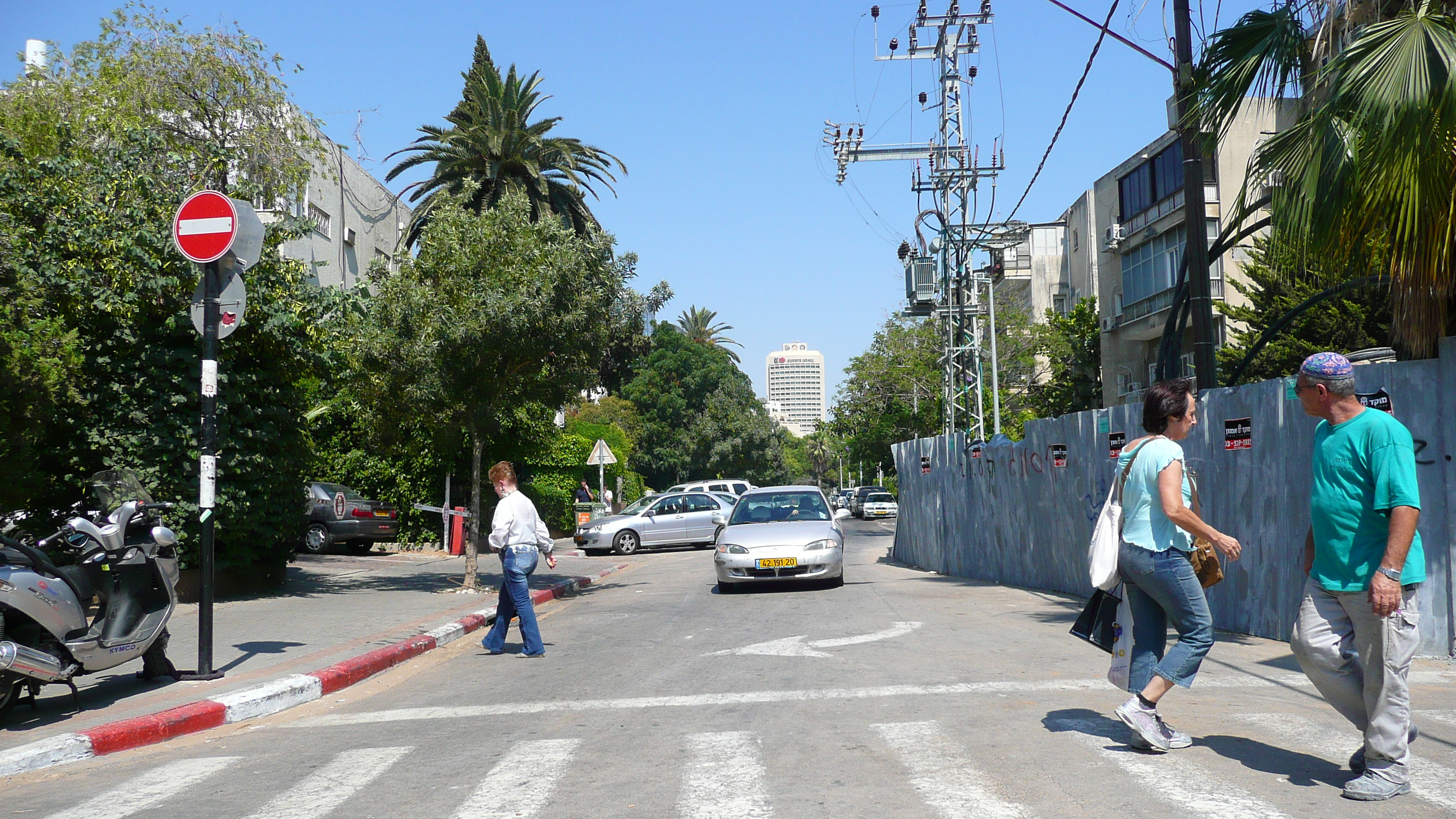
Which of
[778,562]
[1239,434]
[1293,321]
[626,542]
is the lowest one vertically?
[626,542]

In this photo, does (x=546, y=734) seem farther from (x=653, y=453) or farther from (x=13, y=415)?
(x=653, y=453)

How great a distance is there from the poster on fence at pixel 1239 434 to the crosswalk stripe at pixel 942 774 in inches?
182

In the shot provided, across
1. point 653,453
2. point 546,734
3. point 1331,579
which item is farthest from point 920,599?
point 653,453

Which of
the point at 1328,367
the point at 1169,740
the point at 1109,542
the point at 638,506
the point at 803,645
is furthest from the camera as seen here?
the point at 638,506

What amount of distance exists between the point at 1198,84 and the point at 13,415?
11.5 metres

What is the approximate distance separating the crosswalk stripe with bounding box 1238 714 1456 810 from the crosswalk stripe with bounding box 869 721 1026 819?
169 centimetres

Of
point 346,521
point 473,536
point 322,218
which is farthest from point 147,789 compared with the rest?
point 322,218

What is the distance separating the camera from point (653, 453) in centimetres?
5928

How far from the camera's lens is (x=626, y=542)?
27.9 m

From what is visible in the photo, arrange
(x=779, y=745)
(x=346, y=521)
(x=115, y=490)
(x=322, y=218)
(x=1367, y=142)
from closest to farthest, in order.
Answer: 1. (x=779, y=745)
2. (x=1367, y=142)
3. (x=115, y=490)
4. (x=346, y=521)
5. (x=322, y=218)

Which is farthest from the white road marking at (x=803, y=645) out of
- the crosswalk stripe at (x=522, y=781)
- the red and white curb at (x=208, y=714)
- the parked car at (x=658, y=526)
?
the parked car at (x=658, y=526)

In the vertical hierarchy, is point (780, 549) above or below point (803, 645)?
above

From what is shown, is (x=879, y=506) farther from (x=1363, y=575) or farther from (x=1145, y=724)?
(x=1363, y=575)

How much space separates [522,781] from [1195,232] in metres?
7.96
